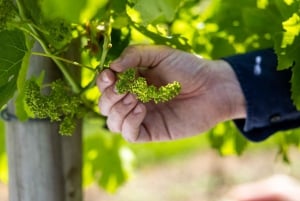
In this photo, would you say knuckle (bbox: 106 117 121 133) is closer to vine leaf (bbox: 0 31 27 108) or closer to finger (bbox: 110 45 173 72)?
finger (bbox: 110 45 173 72)

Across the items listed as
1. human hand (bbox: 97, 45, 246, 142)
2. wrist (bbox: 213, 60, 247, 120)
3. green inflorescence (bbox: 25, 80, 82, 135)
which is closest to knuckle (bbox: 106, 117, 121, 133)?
human hand (bbox: 97, 45, 246, 142)

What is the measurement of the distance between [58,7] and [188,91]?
543 mm

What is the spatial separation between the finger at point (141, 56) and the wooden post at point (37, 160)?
0.36ft

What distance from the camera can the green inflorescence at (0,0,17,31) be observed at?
0.74 m

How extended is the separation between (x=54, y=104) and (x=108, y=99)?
126mm

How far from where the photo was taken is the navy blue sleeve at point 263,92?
3.66 ft

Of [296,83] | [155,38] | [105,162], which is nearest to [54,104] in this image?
[155,38]

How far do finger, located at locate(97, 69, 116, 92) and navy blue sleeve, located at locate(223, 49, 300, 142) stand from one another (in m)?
0.31

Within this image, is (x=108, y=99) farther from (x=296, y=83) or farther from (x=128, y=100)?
(x=296, y=83)

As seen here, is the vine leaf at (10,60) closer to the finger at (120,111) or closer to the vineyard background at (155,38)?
the vineyard background at (155,38)

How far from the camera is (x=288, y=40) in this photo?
874 mm

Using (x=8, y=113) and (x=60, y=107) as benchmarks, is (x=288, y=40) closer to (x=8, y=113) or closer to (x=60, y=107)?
(x=60, y=107)

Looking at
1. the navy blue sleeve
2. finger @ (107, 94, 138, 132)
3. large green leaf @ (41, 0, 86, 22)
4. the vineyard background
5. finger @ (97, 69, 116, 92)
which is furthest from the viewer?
the navy blue sleeve

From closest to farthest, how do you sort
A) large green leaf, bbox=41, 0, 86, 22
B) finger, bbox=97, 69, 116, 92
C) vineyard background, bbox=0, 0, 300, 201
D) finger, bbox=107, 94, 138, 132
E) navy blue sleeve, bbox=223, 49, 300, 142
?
large green leaf, bbox=41, 0, 86, 22 < vineyard background, bbox=0, 0, 300, 201 < finger, bbox=97, 69, 116, 92 < finger, bbox=107, 94, 138, 132 < navy blue sleeve, bbox=223, 49, 300, 142
